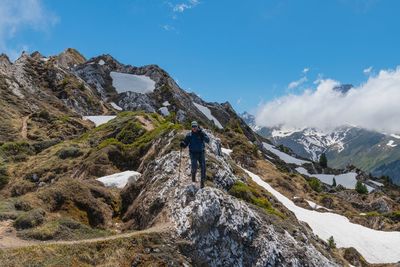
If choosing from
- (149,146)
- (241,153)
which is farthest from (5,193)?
(241,153)

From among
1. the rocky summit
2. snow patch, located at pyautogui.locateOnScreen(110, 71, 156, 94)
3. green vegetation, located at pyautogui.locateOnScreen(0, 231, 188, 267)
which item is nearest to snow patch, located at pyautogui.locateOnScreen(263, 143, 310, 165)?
snow patch, located at pyautogui.locateOnScreen(110, 71, 156, 94)

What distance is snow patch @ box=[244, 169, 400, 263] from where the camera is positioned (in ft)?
180

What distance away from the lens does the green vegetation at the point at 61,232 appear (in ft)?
63.4

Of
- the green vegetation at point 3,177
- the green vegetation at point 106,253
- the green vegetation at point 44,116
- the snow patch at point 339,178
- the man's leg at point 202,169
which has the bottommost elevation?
the green vegetation at point 106,253

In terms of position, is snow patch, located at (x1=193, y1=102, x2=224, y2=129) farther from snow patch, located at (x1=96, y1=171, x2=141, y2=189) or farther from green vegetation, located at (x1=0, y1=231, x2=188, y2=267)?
green vegetation, located at (x1=0, y1=231, x2=188, y2=267)

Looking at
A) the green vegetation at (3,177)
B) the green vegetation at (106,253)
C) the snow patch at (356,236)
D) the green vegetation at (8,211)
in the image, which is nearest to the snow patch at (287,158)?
the snow patch at (356,236)

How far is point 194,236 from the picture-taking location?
18.8m

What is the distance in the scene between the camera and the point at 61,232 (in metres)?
19.9

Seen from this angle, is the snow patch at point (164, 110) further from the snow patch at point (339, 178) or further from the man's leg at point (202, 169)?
the man's leg at point (202, 169)

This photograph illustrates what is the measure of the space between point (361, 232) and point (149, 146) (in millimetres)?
37422

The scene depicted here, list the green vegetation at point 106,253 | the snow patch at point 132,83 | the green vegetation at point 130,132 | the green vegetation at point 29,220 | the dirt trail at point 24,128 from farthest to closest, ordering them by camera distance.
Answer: the snow patch at point 132,83, the dirt trail at point 24,128, the green vegetation at point 130,132, the green vegetation at point 29,220, the green vegetation at point 106,253

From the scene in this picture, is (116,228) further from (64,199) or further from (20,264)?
(20,264)

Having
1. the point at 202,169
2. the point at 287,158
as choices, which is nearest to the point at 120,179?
the point at 202,169

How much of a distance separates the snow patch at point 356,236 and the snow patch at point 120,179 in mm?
31540
